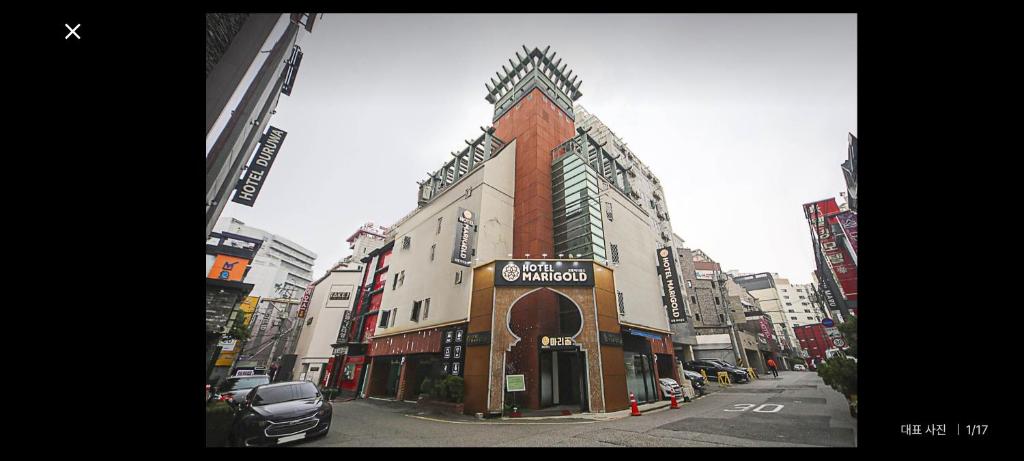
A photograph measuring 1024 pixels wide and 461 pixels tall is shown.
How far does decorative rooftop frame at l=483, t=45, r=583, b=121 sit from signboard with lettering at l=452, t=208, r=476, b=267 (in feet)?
51.3

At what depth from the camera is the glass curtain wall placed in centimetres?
2017

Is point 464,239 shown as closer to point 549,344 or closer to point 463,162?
point 549,344

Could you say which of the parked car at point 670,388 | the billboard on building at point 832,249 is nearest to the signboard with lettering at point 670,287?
the parked car at point 670,388

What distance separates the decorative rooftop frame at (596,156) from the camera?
→ 2527cm

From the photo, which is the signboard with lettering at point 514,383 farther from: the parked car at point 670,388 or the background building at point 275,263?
the background building at point 275,263

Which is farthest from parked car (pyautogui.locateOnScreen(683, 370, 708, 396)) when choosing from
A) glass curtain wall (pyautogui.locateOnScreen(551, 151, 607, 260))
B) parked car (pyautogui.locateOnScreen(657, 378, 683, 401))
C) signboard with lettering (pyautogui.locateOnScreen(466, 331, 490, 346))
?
signboard with lettering (pyautogui.locateOnScreen(466, 331, 490, 346))

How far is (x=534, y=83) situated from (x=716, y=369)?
97.3 feet

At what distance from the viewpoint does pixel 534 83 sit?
29.3 metres

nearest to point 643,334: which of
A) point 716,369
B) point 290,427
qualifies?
point 716,369
